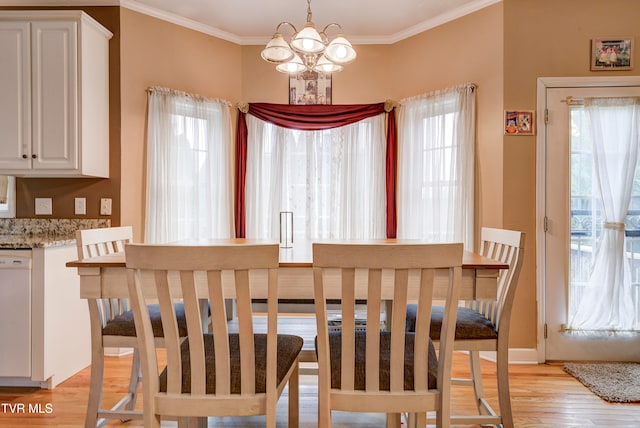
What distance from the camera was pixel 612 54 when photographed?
2.80 m

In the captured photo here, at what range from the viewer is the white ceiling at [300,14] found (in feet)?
9.82

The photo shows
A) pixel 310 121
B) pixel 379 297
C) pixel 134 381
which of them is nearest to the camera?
pixel 379 297

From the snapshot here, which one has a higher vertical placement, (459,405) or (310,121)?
(310,121)

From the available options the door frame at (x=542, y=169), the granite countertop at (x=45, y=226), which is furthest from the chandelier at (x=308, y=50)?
the granite countertop at (x=45, y=226)

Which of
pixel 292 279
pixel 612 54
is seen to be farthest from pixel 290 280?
pixel 612 54

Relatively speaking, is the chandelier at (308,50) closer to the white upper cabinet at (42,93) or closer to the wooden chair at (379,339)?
the wooden chair at (379,339)

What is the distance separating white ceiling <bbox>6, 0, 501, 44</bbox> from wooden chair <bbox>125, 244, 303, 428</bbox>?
99.7 inches

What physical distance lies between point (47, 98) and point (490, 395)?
3.36m

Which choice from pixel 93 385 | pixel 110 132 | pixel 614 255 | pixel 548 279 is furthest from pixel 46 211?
pixel 614 255

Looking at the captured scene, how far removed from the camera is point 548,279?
283 cm

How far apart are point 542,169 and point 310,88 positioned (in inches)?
80.2

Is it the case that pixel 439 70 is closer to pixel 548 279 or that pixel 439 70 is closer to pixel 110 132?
pixel 548 279

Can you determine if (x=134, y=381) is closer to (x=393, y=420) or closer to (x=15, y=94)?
(x=393, y=420)

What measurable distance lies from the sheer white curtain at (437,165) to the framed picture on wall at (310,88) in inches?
27.8
